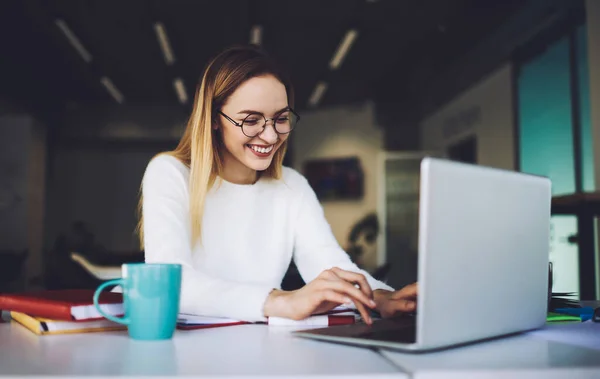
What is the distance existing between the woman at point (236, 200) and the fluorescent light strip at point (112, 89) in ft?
24.4

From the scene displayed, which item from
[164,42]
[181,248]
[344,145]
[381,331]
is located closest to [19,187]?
[164,42]

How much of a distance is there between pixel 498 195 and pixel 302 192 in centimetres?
92

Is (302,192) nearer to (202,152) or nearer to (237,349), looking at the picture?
(202,152)

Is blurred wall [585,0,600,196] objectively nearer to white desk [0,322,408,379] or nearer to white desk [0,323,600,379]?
white desk [0,323,600,379]

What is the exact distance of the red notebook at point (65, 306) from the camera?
0.93m

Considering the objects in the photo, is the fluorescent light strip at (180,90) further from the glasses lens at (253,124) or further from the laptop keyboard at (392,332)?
the laptop keyboard at (392,332)

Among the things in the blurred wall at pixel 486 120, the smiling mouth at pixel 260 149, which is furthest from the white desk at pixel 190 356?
the blurred wall at pixel 486 120

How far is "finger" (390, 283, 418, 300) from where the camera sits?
112cm

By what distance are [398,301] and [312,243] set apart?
0.53 metres

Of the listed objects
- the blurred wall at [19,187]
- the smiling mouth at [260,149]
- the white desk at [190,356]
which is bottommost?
the white desk at [190,356]

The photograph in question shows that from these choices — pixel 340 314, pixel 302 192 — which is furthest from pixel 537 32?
pixel 340 314

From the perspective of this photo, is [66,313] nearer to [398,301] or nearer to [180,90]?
[398,301]

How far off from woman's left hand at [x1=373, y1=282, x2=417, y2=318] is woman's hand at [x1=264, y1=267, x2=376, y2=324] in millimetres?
136

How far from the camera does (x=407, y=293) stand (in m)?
1.13
